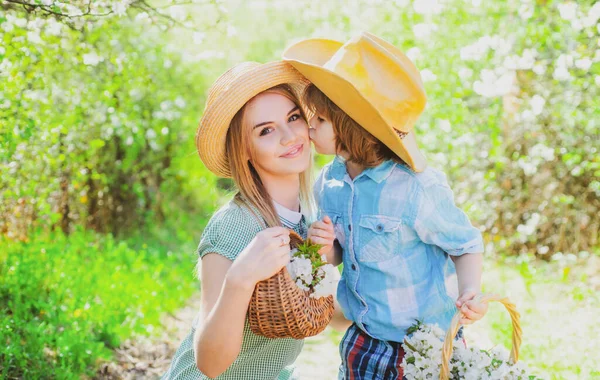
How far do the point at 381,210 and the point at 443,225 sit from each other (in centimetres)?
21

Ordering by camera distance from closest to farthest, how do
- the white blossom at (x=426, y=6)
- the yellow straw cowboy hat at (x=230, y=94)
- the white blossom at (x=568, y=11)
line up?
the yellow straw cowboy hat at (x=230, y=94), the white blossom at (x=568, y=11), the white blossom at (x=426, y=6)

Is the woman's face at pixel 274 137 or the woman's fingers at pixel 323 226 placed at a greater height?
the woman's face at pixel 274 137

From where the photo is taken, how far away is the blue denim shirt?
2.18 meters

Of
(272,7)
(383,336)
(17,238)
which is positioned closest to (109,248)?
(17,238)

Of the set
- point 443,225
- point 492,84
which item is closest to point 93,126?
→ point 492,84

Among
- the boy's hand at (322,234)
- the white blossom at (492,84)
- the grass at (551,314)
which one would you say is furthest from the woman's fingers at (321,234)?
the white blossom at (492,84)

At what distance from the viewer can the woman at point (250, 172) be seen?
2.03 metres

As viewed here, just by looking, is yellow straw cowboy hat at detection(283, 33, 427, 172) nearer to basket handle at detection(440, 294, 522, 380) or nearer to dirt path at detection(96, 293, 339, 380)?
basket handle at detection(440, 294, 522, 380)

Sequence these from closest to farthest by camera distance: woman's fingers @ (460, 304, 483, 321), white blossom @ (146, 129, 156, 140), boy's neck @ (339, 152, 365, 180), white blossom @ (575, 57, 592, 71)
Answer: woman's fingers @ (460, 304, 483, 321) → boy's neck @ (339, 152, 365, 180) → white blossom @ (575, 57, 592, 71) → white blossom @ (146, 129, 156, 140)

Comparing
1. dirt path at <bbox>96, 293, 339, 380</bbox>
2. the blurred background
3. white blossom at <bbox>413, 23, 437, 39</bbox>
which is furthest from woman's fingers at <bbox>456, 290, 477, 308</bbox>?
white blossom at <bbox>413, 23, 437, 39</bbox>

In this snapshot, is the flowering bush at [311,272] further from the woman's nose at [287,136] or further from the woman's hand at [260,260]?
the woman's nose at [287,136]

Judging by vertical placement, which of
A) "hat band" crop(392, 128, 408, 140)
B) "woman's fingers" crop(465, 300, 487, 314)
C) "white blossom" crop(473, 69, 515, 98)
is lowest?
"white blossom" crop(473, 69, 515, 98)

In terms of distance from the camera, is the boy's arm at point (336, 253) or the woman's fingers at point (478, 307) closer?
the woman's fingers at point (478, 307)

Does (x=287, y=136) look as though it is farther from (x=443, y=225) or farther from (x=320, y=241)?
(x=443, y=225)
